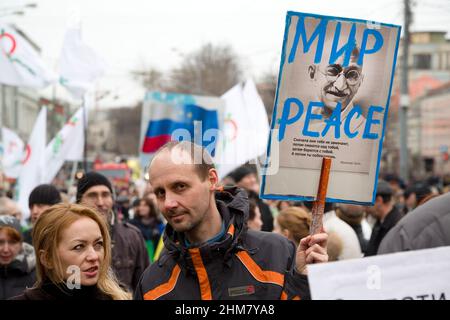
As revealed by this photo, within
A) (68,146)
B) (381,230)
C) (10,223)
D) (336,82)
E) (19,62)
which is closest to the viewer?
(336,82)

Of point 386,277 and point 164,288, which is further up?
point 386,277

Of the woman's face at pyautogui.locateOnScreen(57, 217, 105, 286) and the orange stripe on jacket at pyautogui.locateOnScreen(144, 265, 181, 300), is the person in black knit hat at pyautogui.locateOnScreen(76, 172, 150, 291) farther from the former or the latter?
the orange stripe on jacket at pyautogui.locateOnScreen(144, 265, 181, 300)

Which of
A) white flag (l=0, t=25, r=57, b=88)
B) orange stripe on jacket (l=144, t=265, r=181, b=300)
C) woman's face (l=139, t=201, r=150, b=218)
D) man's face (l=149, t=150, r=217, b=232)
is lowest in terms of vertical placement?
woman's face (l=139, t=201, r=150, b=218)

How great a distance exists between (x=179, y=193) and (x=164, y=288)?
41cm

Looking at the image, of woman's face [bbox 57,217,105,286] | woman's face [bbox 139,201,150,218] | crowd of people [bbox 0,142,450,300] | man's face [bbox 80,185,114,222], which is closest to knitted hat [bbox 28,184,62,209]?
man's face [bbox 80,185,114,222]

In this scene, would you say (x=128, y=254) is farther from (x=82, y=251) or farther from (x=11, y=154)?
(x=11, y=154)

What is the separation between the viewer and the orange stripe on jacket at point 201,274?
3.21m

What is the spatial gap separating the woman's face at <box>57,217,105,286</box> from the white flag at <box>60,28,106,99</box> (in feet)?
29.8

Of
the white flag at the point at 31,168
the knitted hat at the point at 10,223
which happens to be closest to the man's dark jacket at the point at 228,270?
the knitted hat at the point at 10,223

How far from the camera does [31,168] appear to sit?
10.9 m

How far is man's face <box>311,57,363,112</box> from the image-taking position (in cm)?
319

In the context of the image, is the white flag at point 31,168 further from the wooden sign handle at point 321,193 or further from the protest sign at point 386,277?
the protest sign at point 386,277

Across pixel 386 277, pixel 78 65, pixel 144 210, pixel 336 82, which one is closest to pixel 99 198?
pixel 336 82
